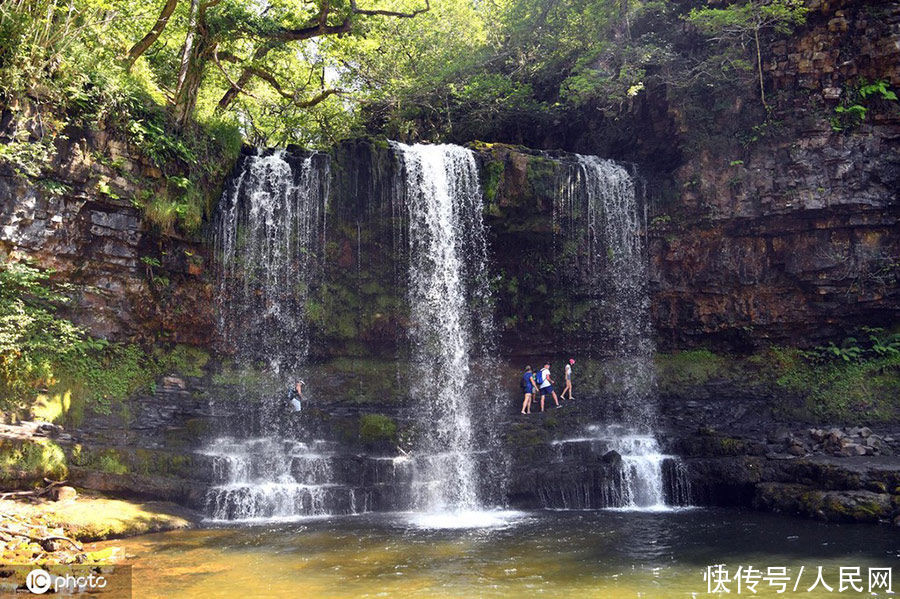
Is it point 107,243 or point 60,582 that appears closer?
point 60,582

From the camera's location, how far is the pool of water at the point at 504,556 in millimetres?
7988

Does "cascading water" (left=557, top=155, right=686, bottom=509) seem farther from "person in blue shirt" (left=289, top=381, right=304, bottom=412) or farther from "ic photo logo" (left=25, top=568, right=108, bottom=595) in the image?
"ic photo logo" (left=25, top=568, right=108, bottom=595)

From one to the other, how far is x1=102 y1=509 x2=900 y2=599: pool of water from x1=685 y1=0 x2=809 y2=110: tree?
40.7 ft

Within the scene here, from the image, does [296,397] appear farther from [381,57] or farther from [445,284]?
[381,57]

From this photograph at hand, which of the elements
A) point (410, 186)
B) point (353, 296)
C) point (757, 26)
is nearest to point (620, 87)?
point (757, 26)

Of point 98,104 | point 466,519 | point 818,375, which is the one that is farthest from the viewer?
point 818,375

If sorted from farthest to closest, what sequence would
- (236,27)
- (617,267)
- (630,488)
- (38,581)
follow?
1. (617,267)
2. (236,27)
3. (630,488)
4. (38,581)

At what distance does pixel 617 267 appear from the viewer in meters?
19.3

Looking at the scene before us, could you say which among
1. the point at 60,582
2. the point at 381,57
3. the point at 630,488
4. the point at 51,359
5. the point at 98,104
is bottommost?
the point at 630,488

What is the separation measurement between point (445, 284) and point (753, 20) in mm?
11028

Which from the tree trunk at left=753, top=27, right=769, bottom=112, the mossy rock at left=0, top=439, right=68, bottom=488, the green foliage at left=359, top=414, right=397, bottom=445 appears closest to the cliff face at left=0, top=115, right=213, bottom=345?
the mossy rock at left=0, top=439, right=68, bottom=488

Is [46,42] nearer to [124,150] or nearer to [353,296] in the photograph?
[124,150]

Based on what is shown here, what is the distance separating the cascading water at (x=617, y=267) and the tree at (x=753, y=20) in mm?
4445

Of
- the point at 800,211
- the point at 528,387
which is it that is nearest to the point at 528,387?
the point at 528,387
